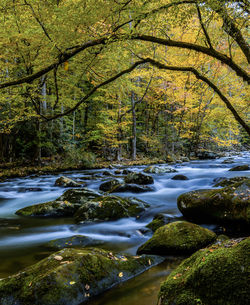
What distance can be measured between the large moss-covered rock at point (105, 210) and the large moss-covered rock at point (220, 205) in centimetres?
135

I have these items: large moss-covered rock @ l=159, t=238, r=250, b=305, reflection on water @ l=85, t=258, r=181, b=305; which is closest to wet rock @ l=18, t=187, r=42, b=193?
reflection on water @ l=85, t=258, r=181, b=305

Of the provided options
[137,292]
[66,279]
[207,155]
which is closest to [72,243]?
[66,279]

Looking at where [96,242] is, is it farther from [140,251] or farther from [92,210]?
[92,210]

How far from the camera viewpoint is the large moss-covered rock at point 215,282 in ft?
4.77

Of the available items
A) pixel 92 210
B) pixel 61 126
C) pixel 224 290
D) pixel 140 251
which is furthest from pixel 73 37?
pixel 61 126

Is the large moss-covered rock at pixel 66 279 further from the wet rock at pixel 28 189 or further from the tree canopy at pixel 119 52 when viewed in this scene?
the wet rock at pixel 28 189

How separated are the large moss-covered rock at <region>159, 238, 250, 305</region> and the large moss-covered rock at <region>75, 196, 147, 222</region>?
12.1ft

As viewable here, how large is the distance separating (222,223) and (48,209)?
4221 mm

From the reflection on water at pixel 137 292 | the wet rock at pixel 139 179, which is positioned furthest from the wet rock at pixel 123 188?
the reflection on water at pixel 137 292

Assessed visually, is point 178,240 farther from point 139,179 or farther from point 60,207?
point 139,179

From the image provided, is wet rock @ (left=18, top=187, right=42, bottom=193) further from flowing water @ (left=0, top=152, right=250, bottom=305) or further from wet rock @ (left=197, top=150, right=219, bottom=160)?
wet rock @ (left=197, top=150, right=219, bottom=160)

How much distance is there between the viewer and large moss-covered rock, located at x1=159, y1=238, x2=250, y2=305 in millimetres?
1454

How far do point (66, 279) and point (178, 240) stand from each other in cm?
178

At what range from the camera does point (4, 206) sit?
7047mm
